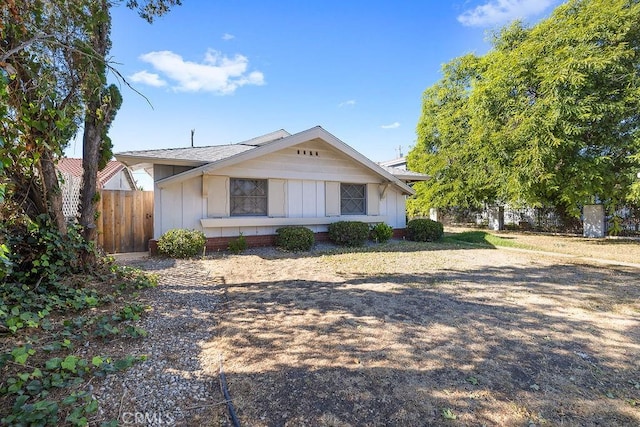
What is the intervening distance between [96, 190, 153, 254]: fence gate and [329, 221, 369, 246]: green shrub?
19.8 feet

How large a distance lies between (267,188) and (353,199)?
352 centimetres

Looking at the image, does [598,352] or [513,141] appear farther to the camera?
[513,141]

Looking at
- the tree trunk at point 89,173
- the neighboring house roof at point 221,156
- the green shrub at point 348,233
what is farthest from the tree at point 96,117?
the green shrub at point 348,233

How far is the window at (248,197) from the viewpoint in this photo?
33.3 feet

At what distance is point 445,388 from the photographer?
257 cm

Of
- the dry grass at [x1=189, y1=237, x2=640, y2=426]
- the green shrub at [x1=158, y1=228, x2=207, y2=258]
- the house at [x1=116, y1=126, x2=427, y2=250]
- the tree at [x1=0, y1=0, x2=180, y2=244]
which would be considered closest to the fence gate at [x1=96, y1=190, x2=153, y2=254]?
the house at [x1=116, y1=126, x2=427, y2=250]

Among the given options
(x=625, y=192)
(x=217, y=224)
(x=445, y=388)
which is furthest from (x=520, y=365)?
(x=625, y=192)

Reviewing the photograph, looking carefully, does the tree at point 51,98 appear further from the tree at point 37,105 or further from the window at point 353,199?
the window at point 353,199

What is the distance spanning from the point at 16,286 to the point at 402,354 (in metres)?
5.08

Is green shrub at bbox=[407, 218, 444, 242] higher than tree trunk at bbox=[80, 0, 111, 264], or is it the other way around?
tree trunk at bbox=[80, 0, 111, 264]

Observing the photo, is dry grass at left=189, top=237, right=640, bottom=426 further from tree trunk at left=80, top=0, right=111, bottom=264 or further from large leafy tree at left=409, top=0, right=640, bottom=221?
large leafy tree at left=409, top=0, right=640, bottom=221

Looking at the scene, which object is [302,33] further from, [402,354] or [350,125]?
[402,354]

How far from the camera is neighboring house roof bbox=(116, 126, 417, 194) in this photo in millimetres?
8742

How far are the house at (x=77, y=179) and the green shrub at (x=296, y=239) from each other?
5019mm
